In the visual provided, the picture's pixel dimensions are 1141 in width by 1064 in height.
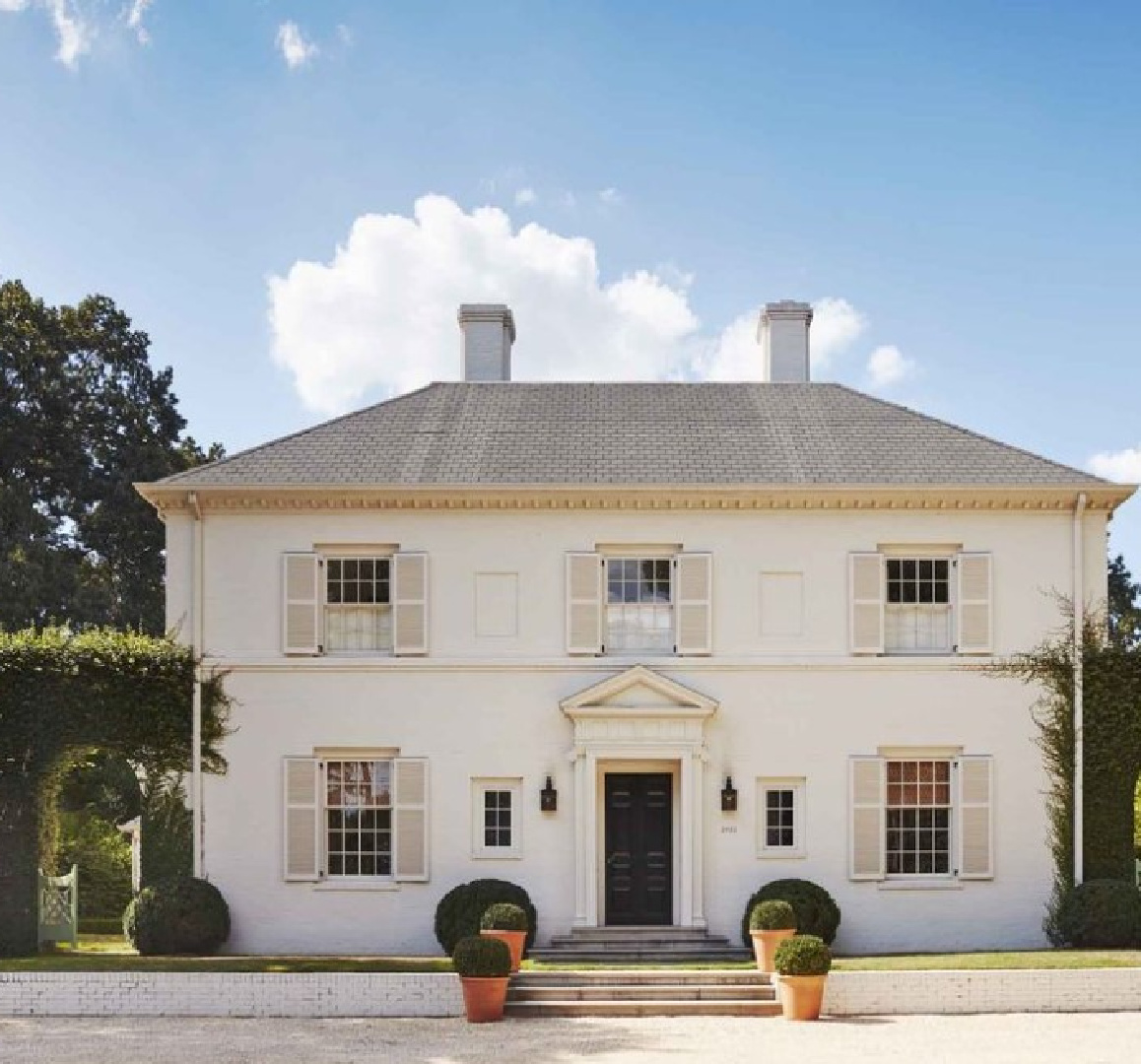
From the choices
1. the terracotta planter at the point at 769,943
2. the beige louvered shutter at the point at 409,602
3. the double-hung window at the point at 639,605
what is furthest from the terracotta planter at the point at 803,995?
the beige louvered shutter at the point at 409,602

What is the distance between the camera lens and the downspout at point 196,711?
22.0 m

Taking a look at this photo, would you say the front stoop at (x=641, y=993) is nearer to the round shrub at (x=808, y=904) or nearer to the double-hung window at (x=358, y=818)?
the round shrub at (x=808, y=904)

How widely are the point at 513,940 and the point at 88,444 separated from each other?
28.7 metres

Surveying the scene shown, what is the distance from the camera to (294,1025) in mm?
17031

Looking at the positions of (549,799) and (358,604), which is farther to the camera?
(358,604)

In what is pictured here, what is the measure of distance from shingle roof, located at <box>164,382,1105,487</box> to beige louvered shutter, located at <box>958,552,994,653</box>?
1.27 meters

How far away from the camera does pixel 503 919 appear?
1916 centimetres

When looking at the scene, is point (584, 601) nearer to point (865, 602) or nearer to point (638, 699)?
point (638, 699)

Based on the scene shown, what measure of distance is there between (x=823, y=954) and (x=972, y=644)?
6.75m

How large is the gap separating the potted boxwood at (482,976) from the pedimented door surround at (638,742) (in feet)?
15.1

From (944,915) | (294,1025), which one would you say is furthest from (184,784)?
(944,915)

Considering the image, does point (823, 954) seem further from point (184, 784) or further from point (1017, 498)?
point (184, 784)

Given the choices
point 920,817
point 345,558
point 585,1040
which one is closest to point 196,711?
point 345,558

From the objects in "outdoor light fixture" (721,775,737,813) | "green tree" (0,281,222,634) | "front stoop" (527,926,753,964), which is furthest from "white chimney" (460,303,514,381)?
"green tree" (0,281,222,634)
